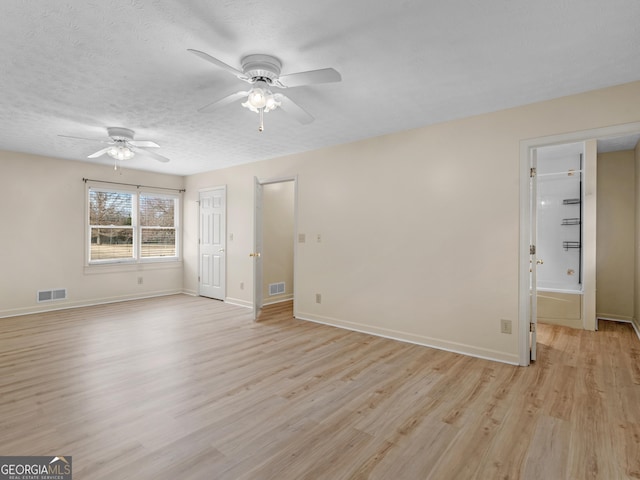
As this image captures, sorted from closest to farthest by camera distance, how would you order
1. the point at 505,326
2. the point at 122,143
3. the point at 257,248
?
the point at 505,326 < the point at 122,143 < the point at 257,248

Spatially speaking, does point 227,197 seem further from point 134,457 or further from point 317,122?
point 134,457

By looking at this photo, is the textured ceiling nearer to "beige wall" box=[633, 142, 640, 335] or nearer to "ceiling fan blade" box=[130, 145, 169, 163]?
"ceiling fan blade" box=[130, 145, 169, 163]

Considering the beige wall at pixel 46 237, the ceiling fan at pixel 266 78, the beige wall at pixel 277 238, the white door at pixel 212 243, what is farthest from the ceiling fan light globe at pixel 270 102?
the beige wall at pixel 46 237

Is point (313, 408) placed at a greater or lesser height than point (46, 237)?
lesser

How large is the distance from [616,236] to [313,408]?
5.44 m

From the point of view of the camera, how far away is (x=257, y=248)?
505 cm

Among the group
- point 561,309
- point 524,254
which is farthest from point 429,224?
point 561,309

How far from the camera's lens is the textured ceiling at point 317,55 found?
1.91 m

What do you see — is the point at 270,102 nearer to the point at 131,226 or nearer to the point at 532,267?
Answer: the point at 532,267

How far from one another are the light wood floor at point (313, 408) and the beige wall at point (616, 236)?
1.24 metres

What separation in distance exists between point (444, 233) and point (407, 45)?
211 cm

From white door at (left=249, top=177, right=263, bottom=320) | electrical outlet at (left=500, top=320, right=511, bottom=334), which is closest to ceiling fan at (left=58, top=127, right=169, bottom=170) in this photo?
white door at (left=249, top=177, right=263, bottom=320)

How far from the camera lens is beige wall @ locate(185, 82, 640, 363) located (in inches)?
131

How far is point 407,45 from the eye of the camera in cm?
225
